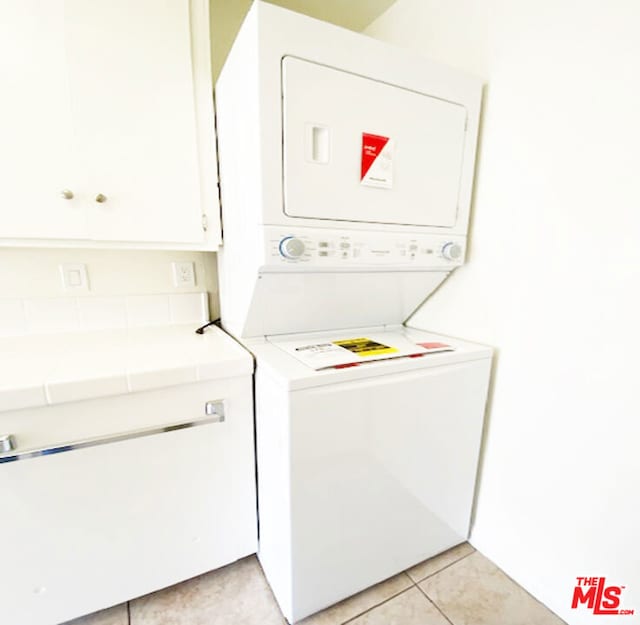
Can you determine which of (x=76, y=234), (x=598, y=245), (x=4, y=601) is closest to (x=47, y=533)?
(x=4, y=601)

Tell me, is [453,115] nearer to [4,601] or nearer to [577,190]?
[577,190]

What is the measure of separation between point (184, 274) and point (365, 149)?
1.09 metres

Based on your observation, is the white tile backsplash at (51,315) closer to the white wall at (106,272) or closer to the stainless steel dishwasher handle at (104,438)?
the white wall at (106,272)

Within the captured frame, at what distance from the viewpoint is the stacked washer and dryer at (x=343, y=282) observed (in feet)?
3.13

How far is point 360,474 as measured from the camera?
1.11 m

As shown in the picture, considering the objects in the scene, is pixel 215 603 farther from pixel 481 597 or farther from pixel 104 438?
pixel 481 597

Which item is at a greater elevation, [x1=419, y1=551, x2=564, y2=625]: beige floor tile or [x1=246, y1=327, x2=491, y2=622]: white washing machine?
[x1=246, y1=327, x2=491, y2=622]: white washing machine

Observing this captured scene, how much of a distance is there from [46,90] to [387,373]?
1486 mm

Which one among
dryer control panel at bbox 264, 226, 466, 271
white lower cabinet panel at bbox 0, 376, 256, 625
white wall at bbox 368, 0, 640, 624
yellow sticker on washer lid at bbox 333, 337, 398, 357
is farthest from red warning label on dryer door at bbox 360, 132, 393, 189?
white lower cabinet panel at bbox 0, 376, 256, 625

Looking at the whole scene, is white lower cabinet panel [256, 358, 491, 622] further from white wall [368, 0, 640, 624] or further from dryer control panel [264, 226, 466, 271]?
dryer control panel [264, 226, 466, 271]

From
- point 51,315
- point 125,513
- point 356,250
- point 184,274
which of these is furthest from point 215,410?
point 51,315

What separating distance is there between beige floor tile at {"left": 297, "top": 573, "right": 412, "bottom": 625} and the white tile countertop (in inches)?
36.6

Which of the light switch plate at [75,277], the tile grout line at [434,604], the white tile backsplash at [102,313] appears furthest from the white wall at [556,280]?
the light switch plate at [75,277]

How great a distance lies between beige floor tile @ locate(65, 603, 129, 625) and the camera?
115 centimetres
